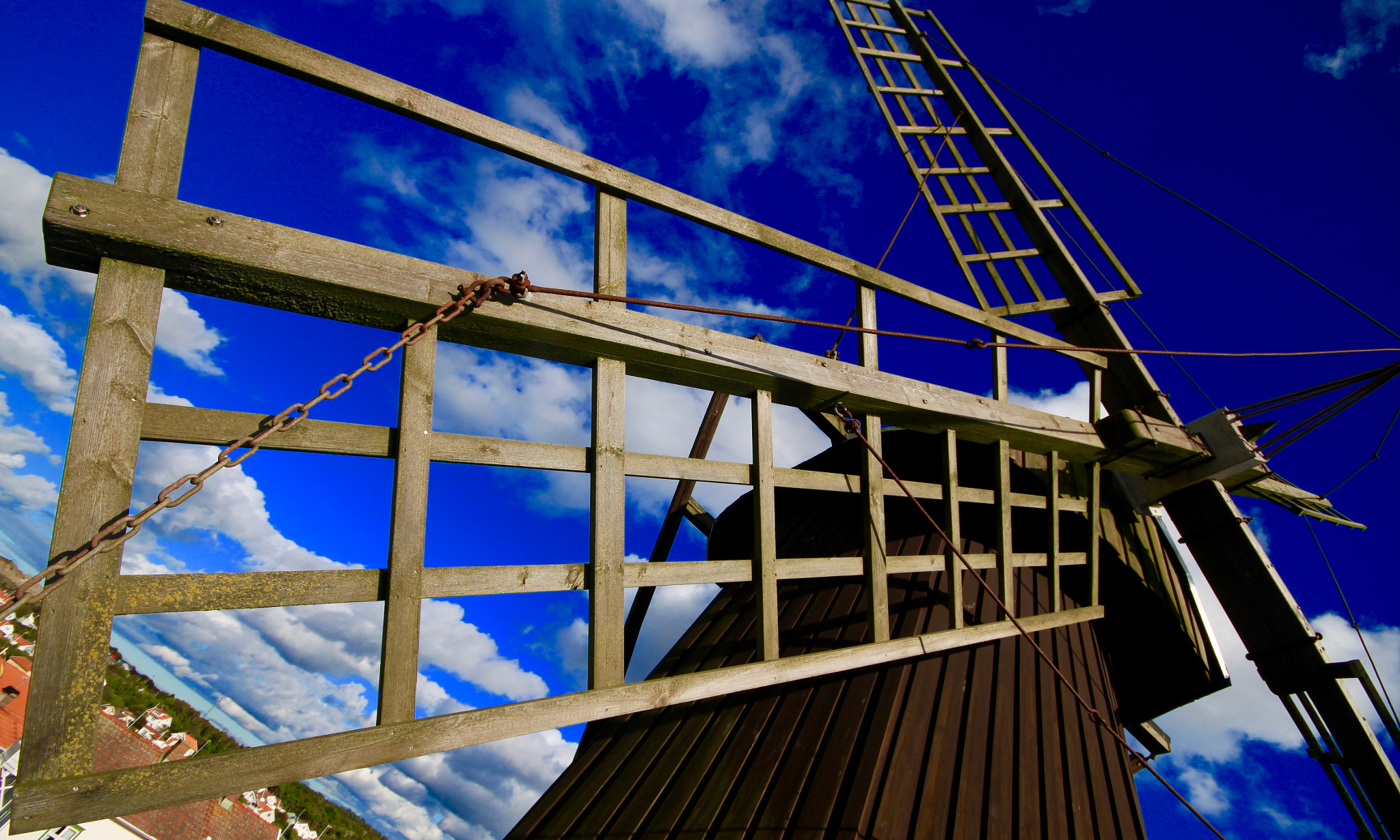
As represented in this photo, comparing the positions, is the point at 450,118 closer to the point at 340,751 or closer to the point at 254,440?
the point at 254,440

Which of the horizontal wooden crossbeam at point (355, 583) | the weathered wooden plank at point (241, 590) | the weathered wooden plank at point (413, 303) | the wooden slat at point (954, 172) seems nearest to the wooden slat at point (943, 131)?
the wooden slat at point (954, 172)

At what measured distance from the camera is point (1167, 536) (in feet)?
16.4

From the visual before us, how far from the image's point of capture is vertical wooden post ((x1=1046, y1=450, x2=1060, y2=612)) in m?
4.09

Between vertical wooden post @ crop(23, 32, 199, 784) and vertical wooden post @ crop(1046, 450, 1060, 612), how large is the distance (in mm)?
4448

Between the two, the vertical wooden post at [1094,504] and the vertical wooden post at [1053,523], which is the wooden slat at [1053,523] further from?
the vertical wooden post at [1094,504]

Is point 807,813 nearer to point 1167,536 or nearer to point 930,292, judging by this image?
point 930,292

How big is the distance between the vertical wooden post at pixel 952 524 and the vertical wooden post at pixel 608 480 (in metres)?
1.91

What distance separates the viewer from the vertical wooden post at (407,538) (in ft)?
5.78

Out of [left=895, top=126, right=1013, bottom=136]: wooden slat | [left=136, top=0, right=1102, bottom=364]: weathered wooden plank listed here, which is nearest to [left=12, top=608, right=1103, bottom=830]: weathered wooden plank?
[left=136, top=0, right=1102, bottom=364]: weathered wooden plank

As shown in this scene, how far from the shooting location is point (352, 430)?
1.86 meters

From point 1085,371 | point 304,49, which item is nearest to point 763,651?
point 304,49

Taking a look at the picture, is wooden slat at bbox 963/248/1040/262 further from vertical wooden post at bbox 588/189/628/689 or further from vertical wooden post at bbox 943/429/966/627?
vertical wooden post at bbox 588/189/628/689

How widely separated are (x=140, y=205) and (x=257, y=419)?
0.61 meters

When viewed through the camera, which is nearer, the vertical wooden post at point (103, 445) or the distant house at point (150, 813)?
the vertical wooden post at point (103, 445)
